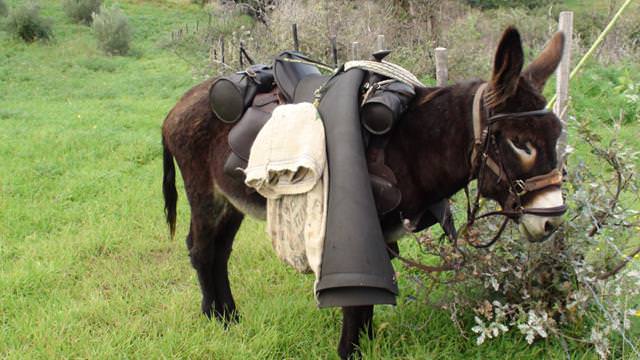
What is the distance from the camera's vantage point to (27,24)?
1950cm

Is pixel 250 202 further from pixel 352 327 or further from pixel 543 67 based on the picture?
pixel 543 67

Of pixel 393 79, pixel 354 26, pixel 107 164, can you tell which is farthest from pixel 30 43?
pixel 393 79

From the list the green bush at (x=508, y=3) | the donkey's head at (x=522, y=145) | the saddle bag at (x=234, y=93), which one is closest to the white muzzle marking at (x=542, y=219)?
the donkey's head at (x=522, y=145)

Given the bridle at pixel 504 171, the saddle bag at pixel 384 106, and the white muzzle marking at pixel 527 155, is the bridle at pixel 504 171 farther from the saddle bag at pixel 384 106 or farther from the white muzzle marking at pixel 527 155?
the saddle bag at pixel 384 106

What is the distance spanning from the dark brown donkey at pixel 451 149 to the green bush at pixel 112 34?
17703mm

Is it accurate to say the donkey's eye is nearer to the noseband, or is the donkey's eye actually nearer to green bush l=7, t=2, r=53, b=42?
the noseband

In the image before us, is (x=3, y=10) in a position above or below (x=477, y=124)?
above

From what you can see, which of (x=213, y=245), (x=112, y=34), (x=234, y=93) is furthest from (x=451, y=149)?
(x=112, y=34)

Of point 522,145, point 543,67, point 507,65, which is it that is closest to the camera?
point 507,65

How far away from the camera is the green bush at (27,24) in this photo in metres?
19.4

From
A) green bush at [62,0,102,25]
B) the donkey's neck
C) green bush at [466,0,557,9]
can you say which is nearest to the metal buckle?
the donkey's neck

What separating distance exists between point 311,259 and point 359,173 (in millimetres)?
458

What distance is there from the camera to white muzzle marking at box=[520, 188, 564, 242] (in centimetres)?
212

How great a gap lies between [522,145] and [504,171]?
13 centimetres
